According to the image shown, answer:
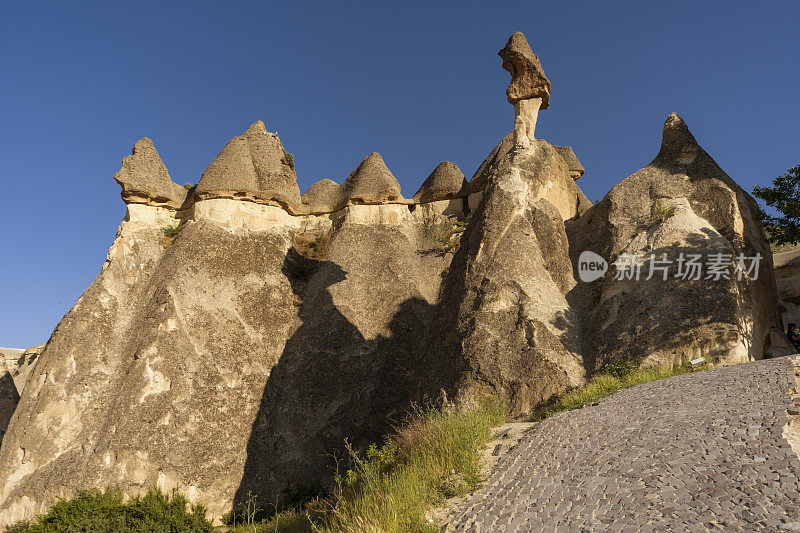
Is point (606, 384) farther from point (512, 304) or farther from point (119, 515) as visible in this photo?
point (119, 515)

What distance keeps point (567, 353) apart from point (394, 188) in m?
13.7

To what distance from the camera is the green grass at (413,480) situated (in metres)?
5.10

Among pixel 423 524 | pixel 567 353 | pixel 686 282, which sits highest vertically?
pixel 686 282

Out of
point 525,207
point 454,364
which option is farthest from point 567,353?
point 525,207

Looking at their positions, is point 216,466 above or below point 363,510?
below

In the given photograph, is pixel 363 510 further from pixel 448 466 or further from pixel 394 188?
pixel 394 188

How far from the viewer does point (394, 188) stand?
76.3 feet

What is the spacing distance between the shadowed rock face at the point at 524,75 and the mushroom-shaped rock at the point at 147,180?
1453 centimetres

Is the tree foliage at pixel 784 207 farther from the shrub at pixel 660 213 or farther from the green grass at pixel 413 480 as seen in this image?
the green grass at pixel 413 480

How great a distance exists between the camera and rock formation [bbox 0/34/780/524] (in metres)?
11.8

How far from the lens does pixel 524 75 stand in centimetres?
1945

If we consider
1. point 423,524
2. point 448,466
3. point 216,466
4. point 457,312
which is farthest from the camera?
point 216,466

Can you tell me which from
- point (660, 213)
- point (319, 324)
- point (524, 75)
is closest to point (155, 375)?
point (319, 324)

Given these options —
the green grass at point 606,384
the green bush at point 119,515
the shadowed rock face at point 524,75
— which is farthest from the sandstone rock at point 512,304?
the green bush at point 119,515
